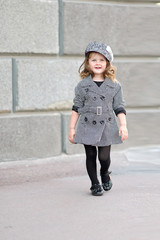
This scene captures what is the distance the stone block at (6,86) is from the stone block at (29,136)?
12cm

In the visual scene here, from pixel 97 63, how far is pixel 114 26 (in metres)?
1.89

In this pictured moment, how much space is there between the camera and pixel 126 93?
5.72m

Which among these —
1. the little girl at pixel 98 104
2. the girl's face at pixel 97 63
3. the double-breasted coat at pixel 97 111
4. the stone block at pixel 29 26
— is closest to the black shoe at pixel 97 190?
the little girl at pixel 98 104

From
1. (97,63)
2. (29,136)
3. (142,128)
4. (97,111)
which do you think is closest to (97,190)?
(97,111)

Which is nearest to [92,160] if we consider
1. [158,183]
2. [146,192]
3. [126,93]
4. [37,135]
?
[146,192]

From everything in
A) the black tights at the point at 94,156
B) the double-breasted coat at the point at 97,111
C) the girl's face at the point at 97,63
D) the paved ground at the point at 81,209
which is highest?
the girl's face at the point at 97,63

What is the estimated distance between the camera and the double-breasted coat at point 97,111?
384 cm

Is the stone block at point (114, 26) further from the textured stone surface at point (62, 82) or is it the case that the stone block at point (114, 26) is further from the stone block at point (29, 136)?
the stone block at point (29, 136)

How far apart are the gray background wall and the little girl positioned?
4.62ft

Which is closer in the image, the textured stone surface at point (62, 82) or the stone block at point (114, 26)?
the textured stone surface at point (62, 82)

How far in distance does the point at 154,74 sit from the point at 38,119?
5.24 feet

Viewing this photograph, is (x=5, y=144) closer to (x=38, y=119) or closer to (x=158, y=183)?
(x=38, y=119)

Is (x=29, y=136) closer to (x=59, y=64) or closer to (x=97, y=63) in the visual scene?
(x=59, y=64)

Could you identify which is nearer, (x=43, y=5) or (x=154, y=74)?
(x=43, y=5)
